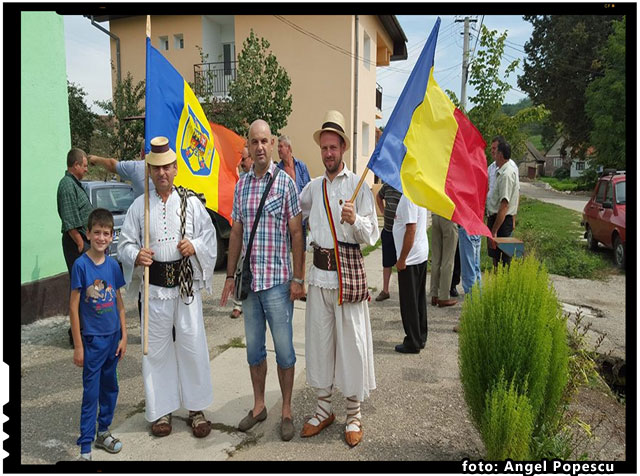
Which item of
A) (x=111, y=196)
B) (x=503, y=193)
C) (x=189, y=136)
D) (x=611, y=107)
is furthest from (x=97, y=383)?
(x=611, y=107)

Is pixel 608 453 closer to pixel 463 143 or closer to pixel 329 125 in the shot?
pixel 463 143

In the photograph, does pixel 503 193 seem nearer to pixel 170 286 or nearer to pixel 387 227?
pixel 387 227

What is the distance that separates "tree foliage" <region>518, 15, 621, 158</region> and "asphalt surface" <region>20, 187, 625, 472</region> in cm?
3355

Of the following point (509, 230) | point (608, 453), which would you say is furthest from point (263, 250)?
point (509, 230)

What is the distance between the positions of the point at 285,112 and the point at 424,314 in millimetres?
9228

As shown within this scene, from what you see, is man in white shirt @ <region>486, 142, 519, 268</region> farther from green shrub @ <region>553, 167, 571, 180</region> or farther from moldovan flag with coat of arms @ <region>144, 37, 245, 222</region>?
green shrub @ <region>553, 167, 571, 180</region>

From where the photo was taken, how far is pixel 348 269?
3.25 metres

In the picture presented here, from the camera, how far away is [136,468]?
2992 mm

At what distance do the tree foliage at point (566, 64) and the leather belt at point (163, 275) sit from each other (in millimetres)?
34902

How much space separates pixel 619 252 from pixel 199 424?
30.8 ft

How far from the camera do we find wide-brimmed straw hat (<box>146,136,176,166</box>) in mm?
3193

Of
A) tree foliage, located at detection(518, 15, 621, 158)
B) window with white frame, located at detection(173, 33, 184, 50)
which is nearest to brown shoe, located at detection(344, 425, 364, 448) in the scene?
window with white frame, located at detection(173, 33, 184, 50)

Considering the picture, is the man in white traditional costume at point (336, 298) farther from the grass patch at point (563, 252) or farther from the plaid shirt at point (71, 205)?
the grass patch at point (563, 252)

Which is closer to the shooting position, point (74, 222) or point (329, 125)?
point (329, 125)
